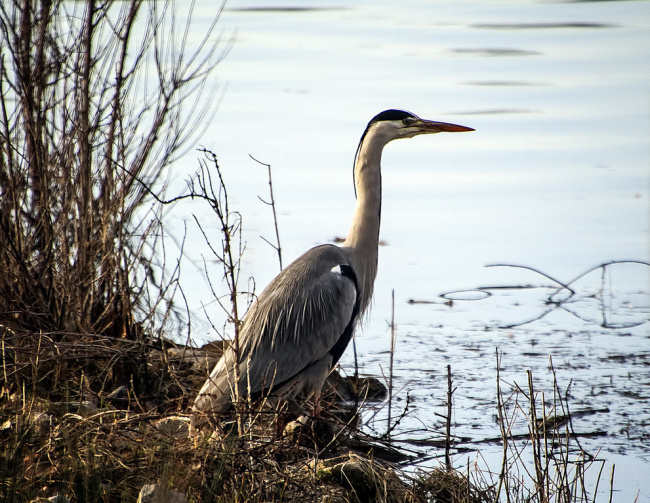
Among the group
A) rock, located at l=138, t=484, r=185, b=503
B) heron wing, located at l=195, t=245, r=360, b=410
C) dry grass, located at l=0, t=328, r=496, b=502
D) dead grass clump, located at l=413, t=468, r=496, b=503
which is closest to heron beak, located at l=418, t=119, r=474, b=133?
heron wing, located at l=195, t=245, r=360, b=410

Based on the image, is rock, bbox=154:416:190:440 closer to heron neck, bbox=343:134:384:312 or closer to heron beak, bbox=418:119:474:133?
heron neck, bbox=343:134:384:312

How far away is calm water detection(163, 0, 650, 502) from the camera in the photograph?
17.7 ft

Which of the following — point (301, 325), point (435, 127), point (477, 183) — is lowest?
point (301, 325)

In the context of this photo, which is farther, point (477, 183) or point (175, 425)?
point (477, 183)

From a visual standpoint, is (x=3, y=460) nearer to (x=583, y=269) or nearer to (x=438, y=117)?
(x=583, y=269)

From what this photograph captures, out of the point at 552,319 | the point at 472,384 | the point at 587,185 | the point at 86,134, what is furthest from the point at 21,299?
the point at 587,185

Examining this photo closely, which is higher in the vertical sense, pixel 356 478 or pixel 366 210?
pixel 366 210

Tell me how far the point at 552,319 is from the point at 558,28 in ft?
29.3

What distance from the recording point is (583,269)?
22.7ft

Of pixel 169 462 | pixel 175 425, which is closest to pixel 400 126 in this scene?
pixel 175 425

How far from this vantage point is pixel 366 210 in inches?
206

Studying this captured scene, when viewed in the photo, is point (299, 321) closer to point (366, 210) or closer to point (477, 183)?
point (366, 210)

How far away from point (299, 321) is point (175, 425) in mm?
1227

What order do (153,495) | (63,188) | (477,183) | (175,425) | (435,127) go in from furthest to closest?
(477,183) < (435,127) < (63,188) < (175,425) < (153,495)
